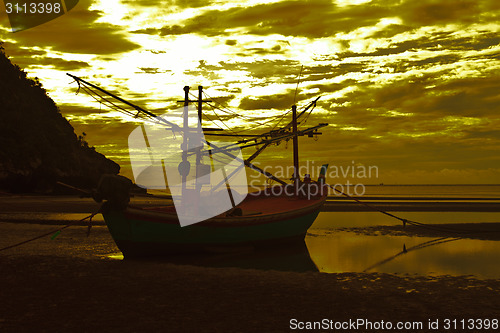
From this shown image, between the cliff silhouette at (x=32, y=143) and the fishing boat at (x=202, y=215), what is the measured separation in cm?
4671

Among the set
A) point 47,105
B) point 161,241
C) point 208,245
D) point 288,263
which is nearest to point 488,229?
point 288,263

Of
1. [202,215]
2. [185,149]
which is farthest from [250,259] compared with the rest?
[185,149]

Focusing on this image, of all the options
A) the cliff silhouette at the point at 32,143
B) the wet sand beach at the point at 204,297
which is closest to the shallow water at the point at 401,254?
the wet sand beach at the point at 204,297

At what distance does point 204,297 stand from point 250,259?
8042mm

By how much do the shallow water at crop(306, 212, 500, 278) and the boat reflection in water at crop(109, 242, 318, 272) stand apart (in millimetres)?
614

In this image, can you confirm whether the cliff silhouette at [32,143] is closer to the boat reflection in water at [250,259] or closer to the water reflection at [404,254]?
the boat reflection in water at [250,259]

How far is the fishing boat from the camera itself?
16328mm

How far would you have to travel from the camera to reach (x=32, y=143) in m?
68.9

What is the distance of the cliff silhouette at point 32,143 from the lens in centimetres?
6438

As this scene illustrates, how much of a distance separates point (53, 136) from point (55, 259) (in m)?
68.1

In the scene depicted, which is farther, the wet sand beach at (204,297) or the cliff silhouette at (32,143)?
the cliff silhouette at (32,143)

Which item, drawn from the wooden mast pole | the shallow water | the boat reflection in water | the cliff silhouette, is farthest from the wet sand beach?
the cliff silhouette

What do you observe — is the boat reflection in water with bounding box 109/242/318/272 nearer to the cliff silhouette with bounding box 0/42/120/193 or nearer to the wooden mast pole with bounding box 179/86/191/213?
the wooden mast pole with bounding box 179/86/191/213

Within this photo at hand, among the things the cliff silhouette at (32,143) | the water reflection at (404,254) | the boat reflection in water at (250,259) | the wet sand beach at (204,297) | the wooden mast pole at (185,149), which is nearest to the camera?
the wet sand beach at (204,297)
